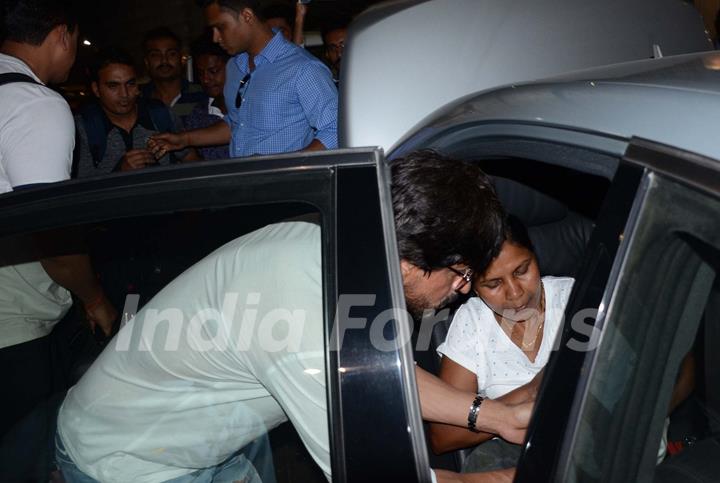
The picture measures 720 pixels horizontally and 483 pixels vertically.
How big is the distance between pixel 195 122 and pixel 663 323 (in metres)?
4.02

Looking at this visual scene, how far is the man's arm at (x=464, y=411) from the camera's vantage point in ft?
5.93

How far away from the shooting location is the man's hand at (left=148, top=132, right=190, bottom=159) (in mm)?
3967

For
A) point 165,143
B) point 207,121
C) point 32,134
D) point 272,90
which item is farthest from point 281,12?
point 32,134

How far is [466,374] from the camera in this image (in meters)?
2.18

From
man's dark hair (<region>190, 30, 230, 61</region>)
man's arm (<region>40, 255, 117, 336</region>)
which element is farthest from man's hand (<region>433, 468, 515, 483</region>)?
man's dark hair (<region>190, 30, 230, 61</region>)

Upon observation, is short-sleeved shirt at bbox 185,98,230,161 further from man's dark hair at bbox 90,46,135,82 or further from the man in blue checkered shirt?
the man in blue checkered shirt

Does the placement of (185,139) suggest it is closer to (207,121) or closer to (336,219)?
(207,121)

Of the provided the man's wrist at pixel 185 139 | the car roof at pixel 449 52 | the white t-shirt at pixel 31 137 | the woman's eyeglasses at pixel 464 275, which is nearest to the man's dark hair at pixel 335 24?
the man's wrist at pixel 185 139

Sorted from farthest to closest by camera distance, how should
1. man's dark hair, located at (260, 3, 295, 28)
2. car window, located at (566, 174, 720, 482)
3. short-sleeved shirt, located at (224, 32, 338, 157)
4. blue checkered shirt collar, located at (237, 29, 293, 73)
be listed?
man's dark hair, located at (260, 3, 295, 28) < blue checkered shirt collar, located at (237, 29, 293, 73) < short-sleeved shirt, located at (224, 32, 338, 157) < car window, located at (566, 174, 720, 482)

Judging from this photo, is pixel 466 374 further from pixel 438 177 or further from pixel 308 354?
pixel 308 354

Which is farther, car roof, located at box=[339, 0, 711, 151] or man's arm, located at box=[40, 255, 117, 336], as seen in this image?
car roof, located at box=[339, 0, 711, 151]

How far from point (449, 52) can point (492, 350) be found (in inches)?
33.8

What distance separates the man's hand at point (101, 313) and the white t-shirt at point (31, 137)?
0.90 m

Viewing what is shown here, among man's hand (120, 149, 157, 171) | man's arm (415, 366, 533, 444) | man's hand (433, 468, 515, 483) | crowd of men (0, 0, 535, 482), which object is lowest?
man's hand (433, 468, 515, 483)
